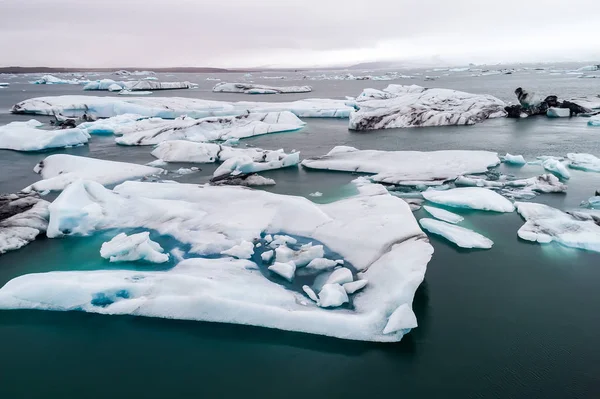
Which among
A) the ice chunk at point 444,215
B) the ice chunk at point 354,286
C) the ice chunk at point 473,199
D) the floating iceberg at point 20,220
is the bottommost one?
the ice chunk at point 444,215

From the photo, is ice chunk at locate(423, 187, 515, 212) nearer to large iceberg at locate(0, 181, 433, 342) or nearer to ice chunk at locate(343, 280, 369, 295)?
large iceberg at locate(0, 181, 433, 342)

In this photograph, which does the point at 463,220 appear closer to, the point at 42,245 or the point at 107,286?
the point at 107,286

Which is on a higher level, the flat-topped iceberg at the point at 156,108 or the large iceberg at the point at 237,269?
the flat-topped iceberg at the point at 156,108

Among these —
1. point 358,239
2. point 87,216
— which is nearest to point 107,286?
point 87,216

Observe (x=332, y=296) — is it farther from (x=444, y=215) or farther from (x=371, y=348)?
(x=444, y=215)

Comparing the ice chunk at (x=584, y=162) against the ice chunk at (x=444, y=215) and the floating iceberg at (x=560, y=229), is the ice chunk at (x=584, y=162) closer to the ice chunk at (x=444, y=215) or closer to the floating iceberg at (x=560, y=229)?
the floating iceberg at (x=560, y=229)

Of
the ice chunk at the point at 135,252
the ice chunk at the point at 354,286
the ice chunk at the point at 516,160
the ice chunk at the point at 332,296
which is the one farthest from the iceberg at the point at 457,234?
the ice chunk at the point at 516,160
